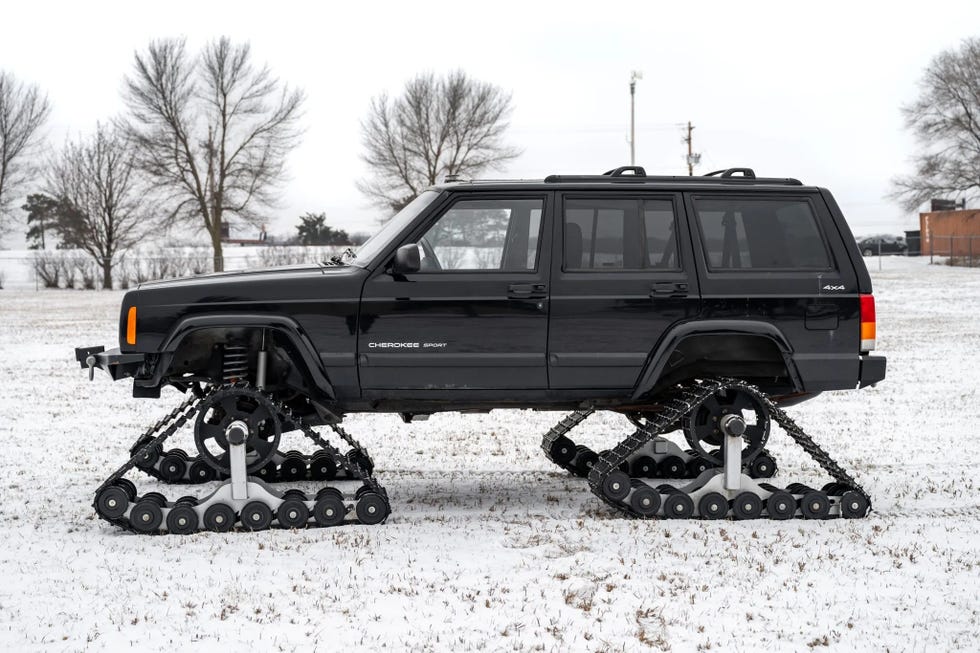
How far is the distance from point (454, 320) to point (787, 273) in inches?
90.1

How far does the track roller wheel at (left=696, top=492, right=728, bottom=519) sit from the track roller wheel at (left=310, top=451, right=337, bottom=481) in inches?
118

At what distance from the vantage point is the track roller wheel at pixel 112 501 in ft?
21.7

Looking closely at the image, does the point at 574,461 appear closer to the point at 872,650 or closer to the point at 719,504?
the point at 719,504

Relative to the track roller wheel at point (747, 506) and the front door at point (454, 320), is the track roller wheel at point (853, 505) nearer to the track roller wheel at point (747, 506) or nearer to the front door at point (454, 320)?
the track roller wheel at point (747, 506)

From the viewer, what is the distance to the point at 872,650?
471 centimetres

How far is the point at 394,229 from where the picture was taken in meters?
7.15

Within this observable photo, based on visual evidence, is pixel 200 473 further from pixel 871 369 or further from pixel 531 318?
pixel 871 369

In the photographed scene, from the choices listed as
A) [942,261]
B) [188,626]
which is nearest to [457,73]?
[942,261]

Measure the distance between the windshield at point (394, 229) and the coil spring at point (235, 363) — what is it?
3.31 feet

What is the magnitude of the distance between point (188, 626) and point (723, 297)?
3.92 meters

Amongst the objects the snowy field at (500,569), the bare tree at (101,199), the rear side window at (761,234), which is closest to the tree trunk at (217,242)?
the bare tree at (101,199)

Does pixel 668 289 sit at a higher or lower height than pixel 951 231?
lower

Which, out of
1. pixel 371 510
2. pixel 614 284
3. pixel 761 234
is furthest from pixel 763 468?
pixel 371 510

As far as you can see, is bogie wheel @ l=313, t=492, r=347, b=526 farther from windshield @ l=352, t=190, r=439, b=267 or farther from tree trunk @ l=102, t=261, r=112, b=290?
tree trunk @ l=102, t=261, r=112, b=290
